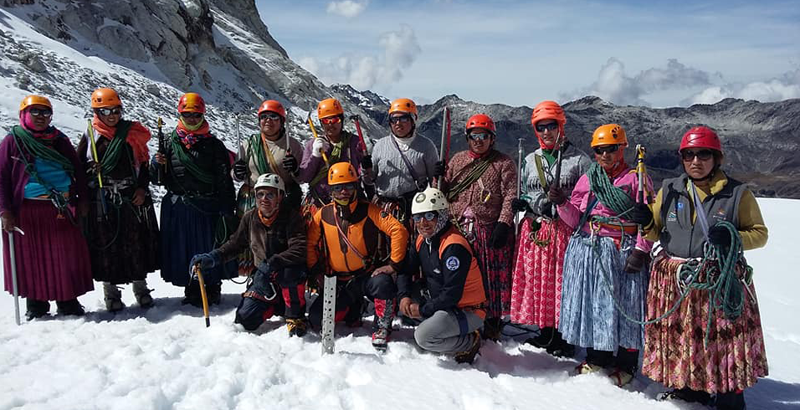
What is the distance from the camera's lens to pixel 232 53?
33.6 metres

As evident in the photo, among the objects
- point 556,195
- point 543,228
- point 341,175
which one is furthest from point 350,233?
point 556,195

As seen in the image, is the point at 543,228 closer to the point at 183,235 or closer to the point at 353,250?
the point at 353,250

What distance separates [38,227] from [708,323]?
17.5ft

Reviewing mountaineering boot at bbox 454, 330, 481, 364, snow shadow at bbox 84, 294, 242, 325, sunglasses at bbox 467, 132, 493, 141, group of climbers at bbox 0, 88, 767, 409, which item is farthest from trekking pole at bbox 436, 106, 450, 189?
snow shadow at bbox 84, 294, 242, 325

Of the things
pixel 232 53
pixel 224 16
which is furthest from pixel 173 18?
pixel 224 16

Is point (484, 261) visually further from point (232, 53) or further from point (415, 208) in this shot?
point (232, 53)

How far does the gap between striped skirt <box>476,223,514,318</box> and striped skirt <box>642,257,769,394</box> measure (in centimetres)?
124

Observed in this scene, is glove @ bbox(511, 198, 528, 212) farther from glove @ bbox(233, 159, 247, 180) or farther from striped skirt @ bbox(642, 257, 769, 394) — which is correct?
glove @ bbox(233, 159, 247, 180)

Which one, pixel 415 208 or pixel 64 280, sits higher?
pixel 415 208

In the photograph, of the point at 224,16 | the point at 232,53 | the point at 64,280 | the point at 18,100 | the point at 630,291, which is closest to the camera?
the point at 630,291

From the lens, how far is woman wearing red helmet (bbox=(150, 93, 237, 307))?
511 centimetres

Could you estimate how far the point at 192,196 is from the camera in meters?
5.22

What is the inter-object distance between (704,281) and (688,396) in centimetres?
90

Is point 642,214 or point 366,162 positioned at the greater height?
point 366,162
